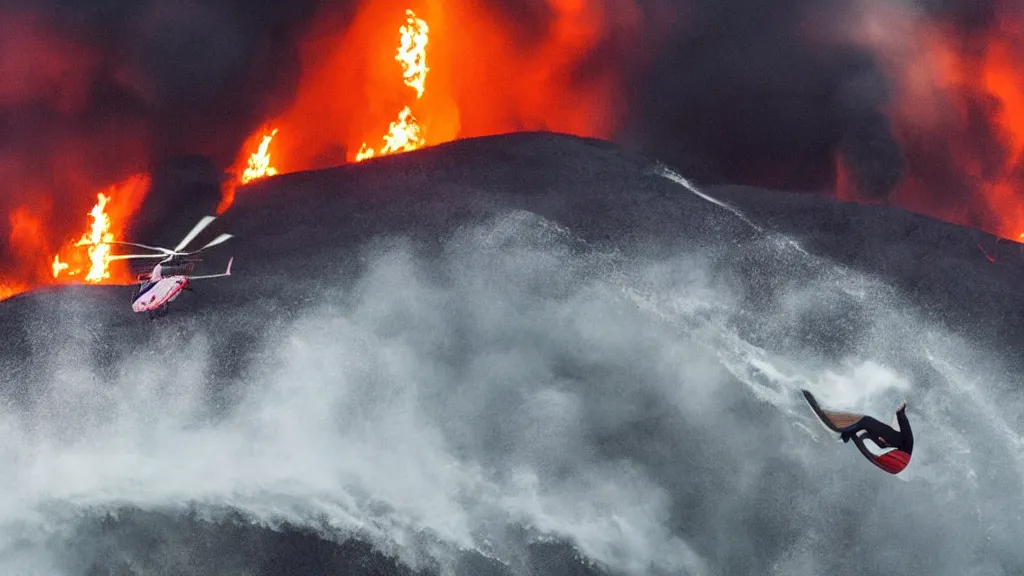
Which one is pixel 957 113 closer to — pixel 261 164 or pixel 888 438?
pixel 888 438

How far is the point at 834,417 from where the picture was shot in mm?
40156

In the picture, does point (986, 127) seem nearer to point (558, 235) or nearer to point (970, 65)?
point (970, 65)

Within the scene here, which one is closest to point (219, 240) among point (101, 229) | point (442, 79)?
point (101, 229)

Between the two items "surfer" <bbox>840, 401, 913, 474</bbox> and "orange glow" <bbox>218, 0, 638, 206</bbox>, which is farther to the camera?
"orange glow" <bbox>218, 0, 638, 206</bbox>

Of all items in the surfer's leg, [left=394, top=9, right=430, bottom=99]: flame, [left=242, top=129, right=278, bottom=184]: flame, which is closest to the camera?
the surfer's leg

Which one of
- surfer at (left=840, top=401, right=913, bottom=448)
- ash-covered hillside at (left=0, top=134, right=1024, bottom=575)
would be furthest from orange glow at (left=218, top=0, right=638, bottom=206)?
surfer at (left=840, top=401, right=913, bottom=448)

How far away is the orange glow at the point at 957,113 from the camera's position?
221ft

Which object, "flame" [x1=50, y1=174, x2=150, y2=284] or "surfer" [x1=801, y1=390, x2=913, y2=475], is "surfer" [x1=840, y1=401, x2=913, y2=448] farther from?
"flame" [x1=50, y1=174, x2=150, y2=284]

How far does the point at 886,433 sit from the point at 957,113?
3830 cm

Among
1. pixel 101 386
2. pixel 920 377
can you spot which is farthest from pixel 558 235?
pixel 101 386

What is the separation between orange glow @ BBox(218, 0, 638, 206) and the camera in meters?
67.0

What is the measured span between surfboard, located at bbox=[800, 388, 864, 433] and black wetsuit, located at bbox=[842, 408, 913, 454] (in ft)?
1.10

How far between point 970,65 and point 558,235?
3731 cm

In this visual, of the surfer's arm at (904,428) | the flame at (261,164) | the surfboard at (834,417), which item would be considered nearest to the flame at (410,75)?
the flame at (261,164)
